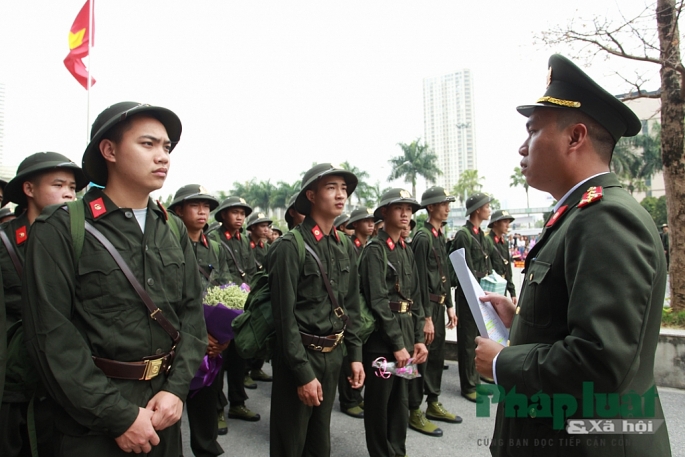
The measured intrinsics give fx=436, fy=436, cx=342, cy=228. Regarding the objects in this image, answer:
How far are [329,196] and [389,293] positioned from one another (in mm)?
1478

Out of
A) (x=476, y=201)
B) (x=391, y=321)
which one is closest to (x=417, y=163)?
(x=476, y=201)

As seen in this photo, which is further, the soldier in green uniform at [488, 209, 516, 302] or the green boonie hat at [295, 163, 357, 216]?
the soldier in green uniform at [488, 209, 516, 302]

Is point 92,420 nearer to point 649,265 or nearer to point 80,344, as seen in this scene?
point 80,344

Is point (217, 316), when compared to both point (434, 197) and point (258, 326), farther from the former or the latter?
point (434, 197)

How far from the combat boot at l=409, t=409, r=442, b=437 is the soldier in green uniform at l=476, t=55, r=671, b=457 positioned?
280 cm

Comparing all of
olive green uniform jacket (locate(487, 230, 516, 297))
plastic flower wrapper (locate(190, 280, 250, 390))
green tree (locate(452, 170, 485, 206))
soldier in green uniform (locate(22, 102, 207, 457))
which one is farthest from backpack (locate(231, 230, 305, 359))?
green tree (locate(452, 170, 485, 206))

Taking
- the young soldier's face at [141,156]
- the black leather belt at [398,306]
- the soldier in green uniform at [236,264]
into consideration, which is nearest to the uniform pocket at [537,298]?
the young soldier's face at [141,156]

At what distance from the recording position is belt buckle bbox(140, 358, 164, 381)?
192 centimetres

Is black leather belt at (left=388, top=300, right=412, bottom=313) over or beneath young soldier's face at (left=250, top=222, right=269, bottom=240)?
beneath

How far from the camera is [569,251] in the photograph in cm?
150

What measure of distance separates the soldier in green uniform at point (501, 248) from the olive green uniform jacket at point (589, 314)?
5.59 metres

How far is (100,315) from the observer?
1862mm

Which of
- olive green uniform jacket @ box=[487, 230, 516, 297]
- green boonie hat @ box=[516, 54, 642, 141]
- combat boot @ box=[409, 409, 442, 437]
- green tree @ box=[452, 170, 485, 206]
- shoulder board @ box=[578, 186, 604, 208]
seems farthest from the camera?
green tree @ box=[452, 170, 485, 206]

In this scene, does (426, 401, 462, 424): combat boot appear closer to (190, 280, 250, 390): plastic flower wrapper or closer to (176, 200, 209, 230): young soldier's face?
(190, 280, 250, 390): plastic flower wrapper
